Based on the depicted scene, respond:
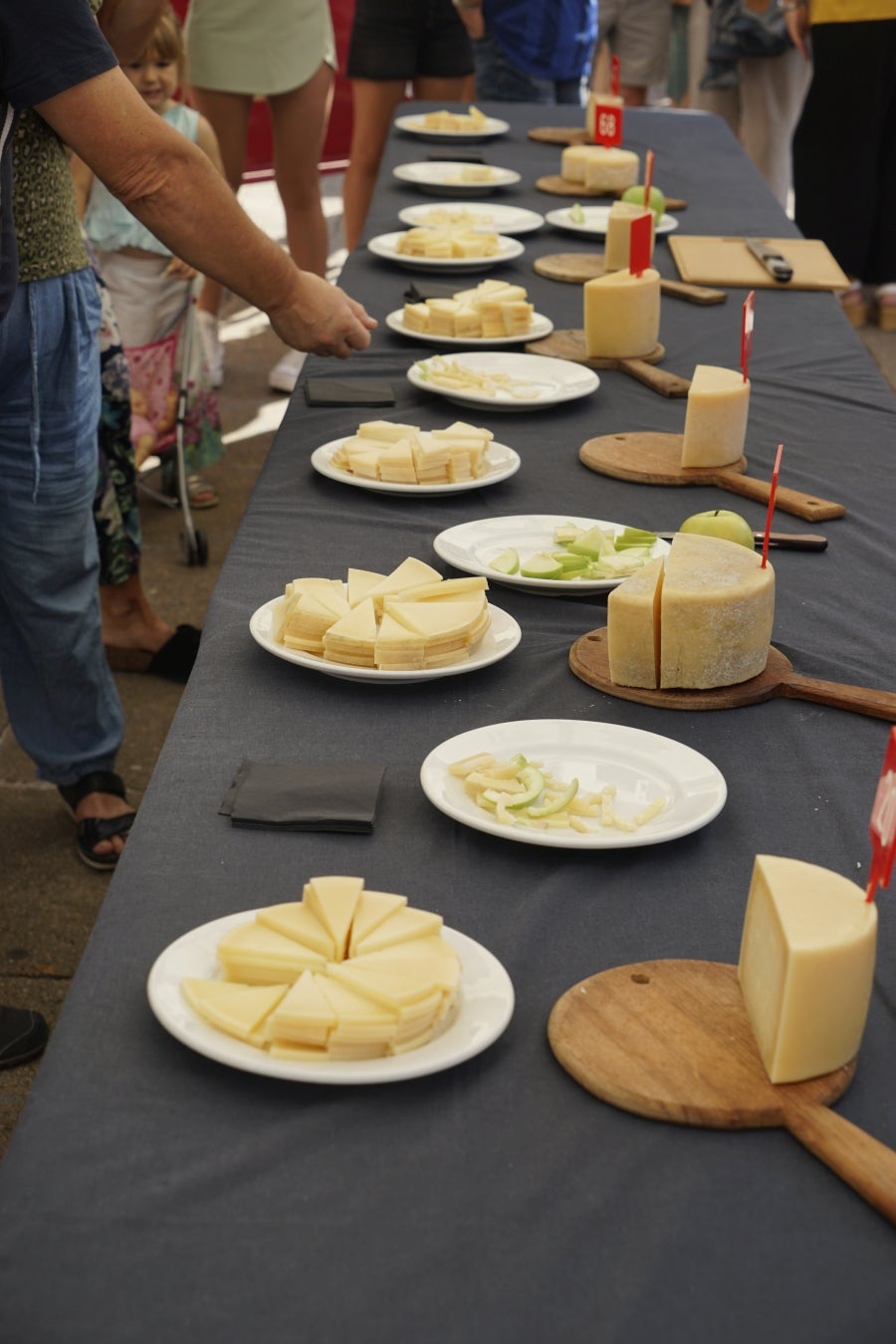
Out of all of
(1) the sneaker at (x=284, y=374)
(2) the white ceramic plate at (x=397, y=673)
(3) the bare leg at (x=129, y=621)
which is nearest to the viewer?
(2) the white ceramic plate at (x=397, y=673)

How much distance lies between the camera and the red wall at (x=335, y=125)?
719 cm

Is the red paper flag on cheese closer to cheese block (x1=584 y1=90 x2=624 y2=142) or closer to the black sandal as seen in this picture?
the black sandal

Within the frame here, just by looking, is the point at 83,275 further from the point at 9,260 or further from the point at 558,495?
the point at 558,495

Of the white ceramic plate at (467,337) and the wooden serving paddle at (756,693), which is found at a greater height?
the white ceramic plate at (467,337)

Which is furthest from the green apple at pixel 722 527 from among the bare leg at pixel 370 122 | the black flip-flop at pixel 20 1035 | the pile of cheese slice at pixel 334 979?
the bare leg at pixel 370 122

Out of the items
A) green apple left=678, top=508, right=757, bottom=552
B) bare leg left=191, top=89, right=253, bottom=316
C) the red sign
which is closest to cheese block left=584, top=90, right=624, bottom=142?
the red sign

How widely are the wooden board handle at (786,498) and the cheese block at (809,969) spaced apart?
1.03 meters

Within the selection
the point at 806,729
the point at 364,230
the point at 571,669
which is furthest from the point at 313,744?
the point at 364,230

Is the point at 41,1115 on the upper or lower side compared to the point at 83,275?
lower

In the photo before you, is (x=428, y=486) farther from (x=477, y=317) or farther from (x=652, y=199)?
(x=652, y=199)

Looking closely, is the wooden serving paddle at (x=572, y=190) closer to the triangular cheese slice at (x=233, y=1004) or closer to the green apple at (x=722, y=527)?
the green apple at (x=722, y=527)

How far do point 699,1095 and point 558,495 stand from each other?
115 centimetres

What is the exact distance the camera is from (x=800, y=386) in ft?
7.94

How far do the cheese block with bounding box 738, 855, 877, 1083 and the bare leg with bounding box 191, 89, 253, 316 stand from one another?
370 cm
